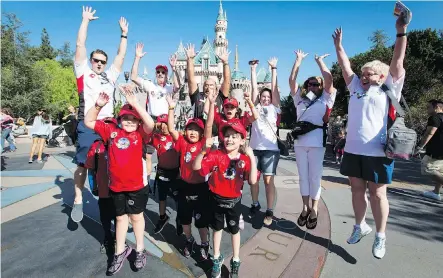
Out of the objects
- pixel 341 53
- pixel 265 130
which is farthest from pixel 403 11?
pixel 265 130

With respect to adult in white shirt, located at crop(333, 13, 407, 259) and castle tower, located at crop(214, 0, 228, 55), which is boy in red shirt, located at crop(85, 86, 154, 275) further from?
castle tower, located at crop(214, 0, 228, 55)

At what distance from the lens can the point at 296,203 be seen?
4586 millimetres

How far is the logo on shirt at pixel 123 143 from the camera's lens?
8.79ft

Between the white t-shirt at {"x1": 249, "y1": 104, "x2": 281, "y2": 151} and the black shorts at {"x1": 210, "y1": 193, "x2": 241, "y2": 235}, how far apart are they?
1.38 m

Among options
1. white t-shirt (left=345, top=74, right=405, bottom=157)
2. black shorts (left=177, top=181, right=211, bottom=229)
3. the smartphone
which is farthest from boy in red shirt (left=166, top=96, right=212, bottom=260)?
the smartphone

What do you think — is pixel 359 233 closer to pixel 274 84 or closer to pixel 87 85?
pixel 274 84

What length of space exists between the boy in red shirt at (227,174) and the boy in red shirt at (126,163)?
2.09ft

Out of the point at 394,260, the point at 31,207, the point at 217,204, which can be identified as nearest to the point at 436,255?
the point at 394,260

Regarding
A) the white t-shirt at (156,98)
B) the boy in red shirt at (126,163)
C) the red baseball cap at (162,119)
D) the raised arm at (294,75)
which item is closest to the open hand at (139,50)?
the white t-shirt at (156,98)

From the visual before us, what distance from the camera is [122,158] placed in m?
2.66

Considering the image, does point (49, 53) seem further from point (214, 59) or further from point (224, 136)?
point (224, 136)

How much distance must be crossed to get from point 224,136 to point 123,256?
1.61 meters

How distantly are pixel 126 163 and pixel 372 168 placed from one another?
2572 mm

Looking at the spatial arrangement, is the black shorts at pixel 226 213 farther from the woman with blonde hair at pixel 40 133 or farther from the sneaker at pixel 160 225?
the woman with blonde hair at pixel 40 133
